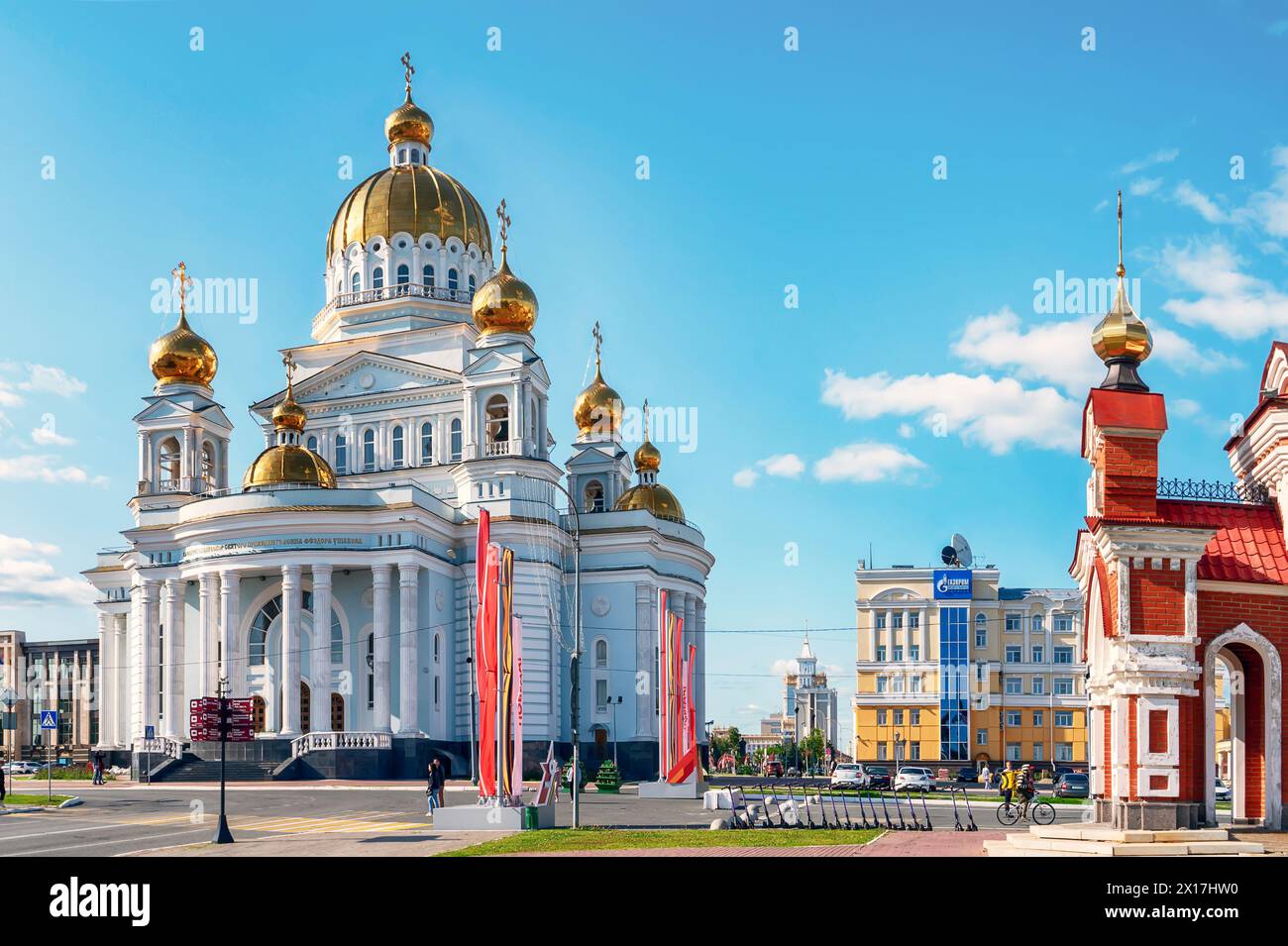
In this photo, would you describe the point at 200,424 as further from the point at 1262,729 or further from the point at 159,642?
the point at 1262,729

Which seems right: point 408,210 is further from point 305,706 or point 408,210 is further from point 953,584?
point 953,584

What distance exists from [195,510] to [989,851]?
140 ft

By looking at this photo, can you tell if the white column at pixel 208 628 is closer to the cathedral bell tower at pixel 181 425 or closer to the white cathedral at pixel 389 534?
the white cathedral at pixel 389 534

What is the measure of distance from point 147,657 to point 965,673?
48.0 meters

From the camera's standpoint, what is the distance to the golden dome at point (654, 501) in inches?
Answer: 2795

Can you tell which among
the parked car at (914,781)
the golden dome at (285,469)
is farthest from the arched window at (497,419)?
the parked car at (914,781)

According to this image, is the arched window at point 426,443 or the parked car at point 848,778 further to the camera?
the arched window at point 426,443

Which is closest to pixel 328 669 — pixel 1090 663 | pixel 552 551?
pixel 552 551

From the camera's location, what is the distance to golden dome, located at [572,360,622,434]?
74.4 m

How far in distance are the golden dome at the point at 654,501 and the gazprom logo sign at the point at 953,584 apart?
2313 centimetres

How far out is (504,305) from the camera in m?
63.5

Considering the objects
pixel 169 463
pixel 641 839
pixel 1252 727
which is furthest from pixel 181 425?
pixel 1252 727

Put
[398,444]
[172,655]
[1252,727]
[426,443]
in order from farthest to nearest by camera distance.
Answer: [398,444] → [426,443] → [172,655] → [1252,727]
